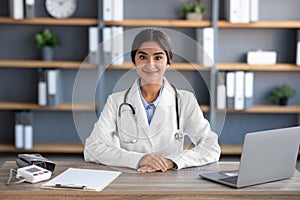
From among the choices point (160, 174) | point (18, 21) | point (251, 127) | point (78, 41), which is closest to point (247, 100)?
point (251, 127)

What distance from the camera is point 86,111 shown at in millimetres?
2617

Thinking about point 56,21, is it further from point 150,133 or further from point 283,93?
point 150,133

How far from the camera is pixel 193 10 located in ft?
18.4

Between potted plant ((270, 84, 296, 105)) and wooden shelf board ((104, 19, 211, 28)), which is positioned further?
potted plant ((270, 84, 296, 105))

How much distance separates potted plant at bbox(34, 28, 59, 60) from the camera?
18.3 feet

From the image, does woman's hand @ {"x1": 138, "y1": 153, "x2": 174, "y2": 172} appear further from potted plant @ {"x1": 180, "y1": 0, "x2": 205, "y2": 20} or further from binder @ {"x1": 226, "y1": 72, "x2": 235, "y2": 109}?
potted plant @ {"x1": 180, "y1": 0, "x2": 205, "y2": 20}

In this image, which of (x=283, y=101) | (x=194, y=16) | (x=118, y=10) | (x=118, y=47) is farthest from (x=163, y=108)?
(x=283, y=101)

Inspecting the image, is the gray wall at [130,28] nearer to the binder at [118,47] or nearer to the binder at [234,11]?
the binder at [234,11]

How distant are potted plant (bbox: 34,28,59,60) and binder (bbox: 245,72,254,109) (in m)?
1.66

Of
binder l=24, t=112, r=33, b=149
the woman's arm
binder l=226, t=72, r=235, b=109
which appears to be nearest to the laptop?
the woman's arm

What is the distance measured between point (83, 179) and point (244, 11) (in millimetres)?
3316

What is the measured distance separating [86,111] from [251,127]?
138 inches


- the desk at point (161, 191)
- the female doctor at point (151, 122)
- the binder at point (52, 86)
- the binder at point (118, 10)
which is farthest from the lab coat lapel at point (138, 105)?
the binder at point (52, 86)

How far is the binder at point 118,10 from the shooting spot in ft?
17.8
